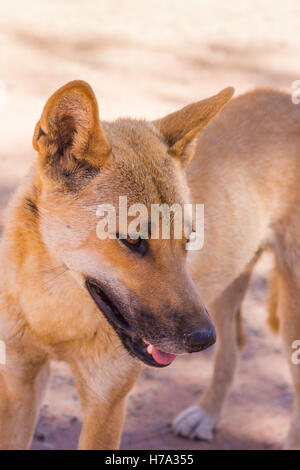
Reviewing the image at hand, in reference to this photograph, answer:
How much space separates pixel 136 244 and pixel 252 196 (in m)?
1.35

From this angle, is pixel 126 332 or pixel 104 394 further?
pixel 104 394

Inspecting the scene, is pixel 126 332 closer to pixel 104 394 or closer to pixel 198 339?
pixel 198 339

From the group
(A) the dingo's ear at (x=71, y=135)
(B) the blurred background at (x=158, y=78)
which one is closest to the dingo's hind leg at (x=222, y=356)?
(B) the blurred background at (x=158, y=78)

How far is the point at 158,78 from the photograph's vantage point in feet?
38.5

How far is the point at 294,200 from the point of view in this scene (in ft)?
12.7

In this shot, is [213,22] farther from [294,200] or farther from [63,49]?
[294,200]

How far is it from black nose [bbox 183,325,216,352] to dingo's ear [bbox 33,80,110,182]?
794mm

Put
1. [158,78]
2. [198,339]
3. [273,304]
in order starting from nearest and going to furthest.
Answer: [198,339] < [273,304] < [158,78]

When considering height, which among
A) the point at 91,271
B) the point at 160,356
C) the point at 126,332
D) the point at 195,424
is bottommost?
the point at 195,424

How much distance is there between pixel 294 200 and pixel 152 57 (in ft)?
31.6

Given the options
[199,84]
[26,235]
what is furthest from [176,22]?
[26,235]

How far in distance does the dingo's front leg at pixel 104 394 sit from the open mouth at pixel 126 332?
0.29m

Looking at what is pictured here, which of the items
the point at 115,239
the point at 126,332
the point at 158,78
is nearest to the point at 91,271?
the point at 115,239

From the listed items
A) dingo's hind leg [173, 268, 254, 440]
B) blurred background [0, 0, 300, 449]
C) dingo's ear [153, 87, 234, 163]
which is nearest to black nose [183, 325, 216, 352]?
dingo's ear [153, 87, 234, 163]
